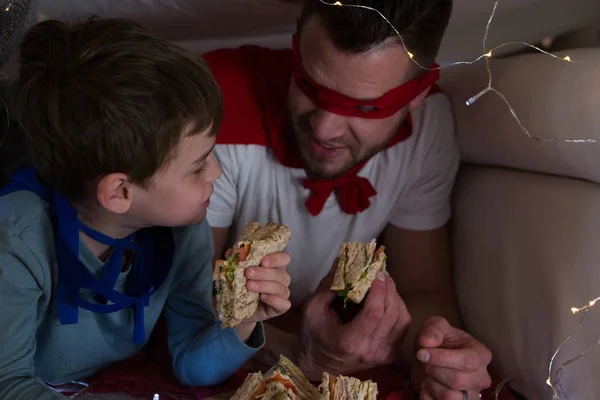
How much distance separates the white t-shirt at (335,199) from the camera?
128 centimetres

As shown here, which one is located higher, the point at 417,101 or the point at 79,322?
the point at 417,101

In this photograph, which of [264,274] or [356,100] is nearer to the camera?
[264,274]

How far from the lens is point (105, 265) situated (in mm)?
969

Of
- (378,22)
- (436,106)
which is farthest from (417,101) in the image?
(378,22)

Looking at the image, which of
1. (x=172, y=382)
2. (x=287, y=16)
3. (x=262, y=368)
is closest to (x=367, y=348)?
(x=262, y=368)

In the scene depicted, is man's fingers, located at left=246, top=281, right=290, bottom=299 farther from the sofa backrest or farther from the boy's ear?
the sofa backrest

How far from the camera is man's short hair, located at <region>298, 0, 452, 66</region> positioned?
41.4 inches

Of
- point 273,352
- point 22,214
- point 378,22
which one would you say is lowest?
point 273,352

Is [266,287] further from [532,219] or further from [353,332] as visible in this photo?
[532,219]

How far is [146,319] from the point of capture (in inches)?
42.2

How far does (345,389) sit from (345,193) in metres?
0.47

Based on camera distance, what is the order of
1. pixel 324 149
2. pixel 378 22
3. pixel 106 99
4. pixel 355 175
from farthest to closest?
pixel 355 175
pixel 324 149
pixel 378 22
pixel 106 99

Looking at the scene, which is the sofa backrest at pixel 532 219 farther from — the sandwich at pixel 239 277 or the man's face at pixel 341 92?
the sandwich at pixel 239 277

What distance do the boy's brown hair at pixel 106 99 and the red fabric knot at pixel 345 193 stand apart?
386 millimetres
